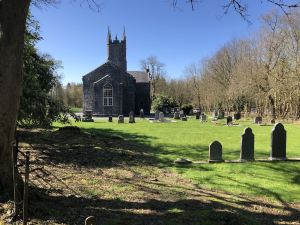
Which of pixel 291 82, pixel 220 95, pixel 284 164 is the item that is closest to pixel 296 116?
pixel 291 82

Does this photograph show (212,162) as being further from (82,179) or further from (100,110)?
(100,110)

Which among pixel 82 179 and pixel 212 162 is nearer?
pixel 82 179

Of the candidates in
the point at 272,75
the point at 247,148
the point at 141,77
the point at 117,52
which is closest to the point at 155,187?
the point at 247,148

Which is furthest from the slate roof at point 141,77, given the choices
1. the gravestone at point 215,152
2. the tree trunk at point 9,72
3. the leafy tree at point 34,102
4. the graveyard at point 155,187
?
the tree trunk at point 9,72

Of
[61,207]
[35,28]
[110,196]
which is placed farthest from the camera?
[35,28]

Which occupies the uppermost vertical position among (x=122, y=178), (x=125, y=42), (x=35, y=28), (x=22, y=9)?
(x=125, y=42)

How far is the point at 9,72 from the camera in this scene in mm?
5578

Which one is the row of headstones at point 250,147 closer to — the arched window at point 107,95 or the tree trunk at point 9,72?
the tree trunk at point 9,72

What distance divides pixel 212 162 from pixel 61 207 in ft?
23.1

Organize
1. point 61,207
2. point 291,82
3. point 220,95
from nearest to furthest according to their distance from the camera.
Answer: point 61,207 → point 291,82 → point 220,95

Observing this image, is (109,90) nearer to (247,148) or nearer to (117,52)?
(117,52)

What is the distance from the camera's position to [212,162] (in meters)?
12.3

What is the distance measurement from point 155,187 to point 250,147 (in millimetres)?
5221

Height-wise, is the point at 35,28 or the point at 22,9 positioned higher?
the point at 35,28
